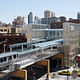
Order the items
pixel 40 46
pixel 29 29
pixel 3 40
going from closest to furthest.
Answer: pixel 40 46, pixel 29 29, pixel 3 40

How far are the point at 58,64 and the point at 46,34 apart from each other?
22.9 metres

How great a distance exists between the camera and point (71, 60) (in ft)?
160

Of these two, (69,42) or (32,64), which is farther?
(69,42)

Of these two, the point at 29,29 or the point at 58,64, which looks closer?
the point at 58,64

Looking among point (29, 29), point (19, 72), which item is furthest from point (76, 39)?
point (19, 72)

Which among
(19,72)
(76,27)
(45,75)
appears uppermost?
(76,27)

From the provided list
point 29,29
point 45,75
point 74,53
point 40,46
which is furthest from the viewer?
point 29,29

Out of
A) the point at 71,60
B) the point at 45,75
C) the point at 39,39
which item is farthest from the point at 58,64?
the point at 39,39

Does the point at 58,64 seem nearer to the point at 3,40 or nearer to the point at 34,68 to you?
the point at 34,68

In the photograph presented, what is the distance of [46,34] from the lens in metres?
69.8

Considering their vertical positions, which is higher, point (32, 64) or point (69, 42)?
point (69, 42)

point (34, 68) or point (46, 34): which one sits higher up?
point (46, 34)

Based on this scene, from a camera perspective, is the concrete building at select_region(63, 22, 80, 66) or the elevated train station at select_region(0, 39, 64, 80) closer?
the elevated train station at select_region(0, 39, 64, 80)

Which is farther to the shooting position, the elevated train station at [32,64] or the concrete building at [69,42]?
the concrete building at [69,42]
